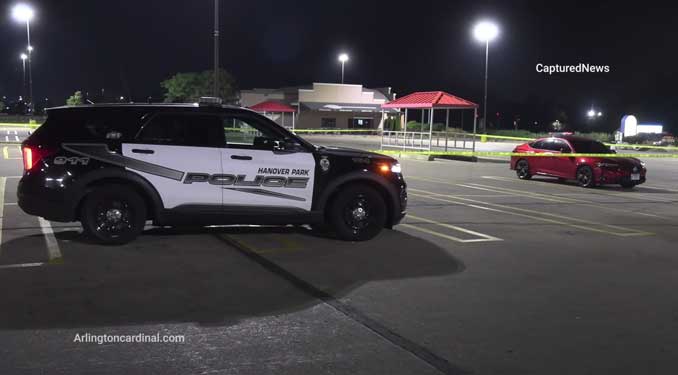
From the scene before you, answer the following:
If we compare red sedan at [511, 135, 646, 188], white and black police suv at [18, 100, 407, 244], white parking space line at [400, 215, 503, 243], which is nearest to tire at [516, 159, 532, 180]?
red sedan at [511, 135, 646, 188]

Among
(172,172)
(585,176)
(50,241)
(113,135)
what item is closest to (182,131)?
(172,172)

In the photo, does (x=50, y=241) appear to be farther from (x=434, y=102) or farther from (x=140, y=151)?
(x=434, y=102)

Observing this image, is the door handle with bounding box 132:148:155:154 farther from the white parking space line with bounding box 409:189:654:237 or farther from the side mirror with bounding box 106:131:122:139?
the white parking space line with bounding box 409:189:654:237

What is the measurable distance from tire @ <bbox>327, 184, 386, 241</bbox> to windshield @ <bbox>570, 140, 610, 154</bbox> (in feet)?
36.7

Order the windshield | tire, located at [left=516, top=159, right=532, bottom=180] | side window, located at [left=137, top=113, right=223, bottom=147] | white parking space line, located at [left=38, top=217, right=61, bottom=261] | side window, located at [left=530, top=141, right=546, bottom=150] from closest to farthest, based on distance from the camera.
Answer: white parking space line, located at [left=38, top=217, right=61, bottom=261] < side window, located at [left=137, top=113, right=223, bottom=147] < the windshield < side window, located at [left=530, top=141, right=546, bottom=150] < tire, located at [left=516, top=159, right=532, bottom=180]

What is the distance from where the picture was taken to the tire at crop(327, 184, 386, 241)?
28.4ft

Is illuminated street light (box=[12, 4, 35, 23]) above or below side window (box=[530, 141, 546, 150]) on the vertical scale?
above

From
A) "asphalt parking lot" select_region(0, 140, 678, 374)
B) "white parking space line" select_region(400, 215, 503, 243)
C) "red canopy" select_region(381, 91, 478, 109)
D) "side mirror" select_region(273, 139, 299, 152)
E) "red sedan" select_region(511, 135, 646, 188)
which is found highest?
"red canopy" select_region(381, 91, 478, 109)

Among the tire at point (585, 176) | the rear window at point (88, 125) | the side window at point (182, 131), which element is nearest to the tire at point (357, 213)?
the side window at point (182, 131)

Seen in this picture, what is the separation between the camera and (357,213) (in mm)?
8750

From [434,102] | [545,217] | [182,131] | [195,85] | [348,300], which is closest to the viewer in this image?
[348,300]

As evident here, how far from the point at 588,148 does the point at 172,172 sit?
13790 millimetres

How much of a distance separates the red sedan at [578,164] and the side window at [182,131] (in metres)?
12.0

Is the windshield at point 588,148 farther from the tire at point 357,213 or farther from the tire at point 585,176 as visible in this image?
the tire at point 357,213
